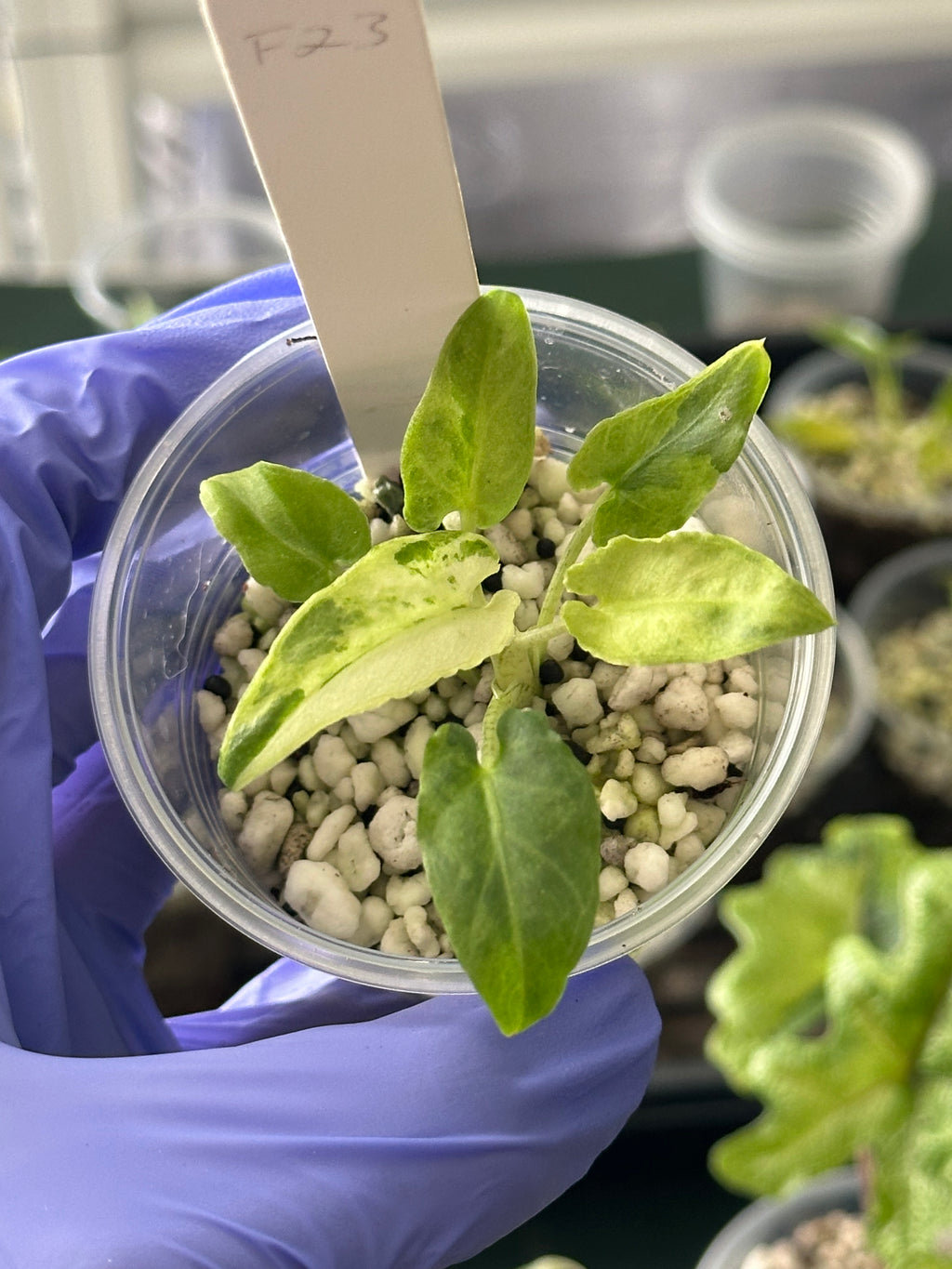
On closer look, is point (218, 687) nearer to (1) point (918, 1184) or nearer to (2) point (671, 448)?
→ (2) point (671, 448)

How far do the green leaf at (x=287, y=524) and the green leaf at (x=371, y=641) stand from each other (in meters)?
0.04

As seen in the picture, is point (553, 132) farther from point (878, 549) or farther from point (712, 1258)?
point (712, 1258)

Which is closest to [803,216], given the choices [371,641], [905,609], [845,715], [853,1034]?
[905,609]

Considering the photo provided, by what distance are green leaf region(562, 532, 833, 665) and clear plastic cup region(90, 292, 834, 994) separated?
0.09 meters

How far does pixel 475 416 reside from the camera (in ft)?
1.29

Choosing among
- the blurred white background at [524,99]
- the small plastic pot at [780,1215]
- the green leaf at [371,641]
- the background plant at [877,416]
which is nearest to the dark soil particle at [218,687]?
the green leaf at [371,641]

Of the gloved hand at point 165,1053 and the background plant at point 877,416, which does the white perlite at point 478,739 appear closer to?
the gloved hand at point 165,1053

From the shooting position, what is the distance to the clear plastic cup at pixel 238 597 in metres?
0.40

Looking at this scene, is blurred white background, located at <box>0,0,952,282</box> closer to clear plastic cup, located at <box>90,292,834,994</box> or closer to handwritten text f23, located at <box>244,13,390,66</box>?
clear plastic cup, located at <box>90,292,834,994</box>

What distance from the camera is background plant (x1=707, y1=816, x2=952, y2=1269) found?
229mm

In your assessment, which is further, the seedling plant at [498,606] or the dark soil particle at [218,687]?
the dark soil particle at [218,687]

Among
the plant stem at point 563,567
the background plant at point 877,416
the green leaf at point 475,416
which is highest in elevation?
the green leaf at point 475,416

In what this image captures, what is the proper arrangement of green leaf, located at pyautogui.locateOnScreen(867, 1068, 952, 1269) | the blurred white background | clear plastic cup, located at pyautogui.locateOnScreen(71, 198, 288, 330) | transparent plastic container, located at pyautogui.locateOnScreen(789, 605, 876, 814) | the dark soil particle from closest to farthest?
green leaf, located at pyautogui.locateOnScreen(867, 1068, 952, 1269)
the dark soil particle
transparent plastic container, located at pyautogui.locateOnScreen(789, 605, 876, 814)
clear plastic cup, located at pyautogui.locateOnScreen(71, 198, 288, 330)
the blurred white background

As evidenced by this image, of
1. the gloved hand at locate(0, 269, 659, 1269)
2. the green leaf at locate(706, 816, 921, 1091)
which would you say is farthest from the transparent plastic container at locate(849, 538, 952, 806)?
the green leaf at locate(706, 816, 921, 1091)
